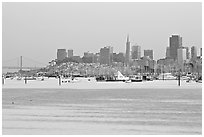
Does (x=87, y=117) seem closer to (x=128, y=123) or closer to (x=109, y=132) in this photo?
(x=128, y=123)

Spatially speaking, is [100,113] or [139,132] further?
[100,113]

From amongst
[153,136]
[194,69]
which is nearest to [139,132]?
[153,136]

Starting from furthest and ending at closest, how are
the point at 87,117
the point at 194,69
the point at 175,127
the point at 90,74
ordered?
the point at 90,74, the point at 194,69, the point at 87,117, the point at 175,127

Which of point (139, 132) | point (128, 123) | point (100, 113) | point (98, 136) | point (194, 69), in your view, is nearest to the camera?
point (98, 136)

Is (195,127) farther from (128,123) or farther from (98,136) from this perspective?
(98,136)

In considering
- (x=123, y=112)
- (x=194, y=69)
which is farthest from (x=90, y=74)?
(x=123, y=112)

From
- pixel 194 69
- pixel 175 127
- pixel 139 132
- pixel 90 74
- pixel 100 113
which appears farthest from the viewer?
pixel 90 74

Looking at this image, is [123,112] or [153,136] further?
[123,112]

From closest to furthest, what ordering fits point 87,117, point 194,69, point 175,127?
1. point 175,127
2. point 87,117
3. point 194,69
